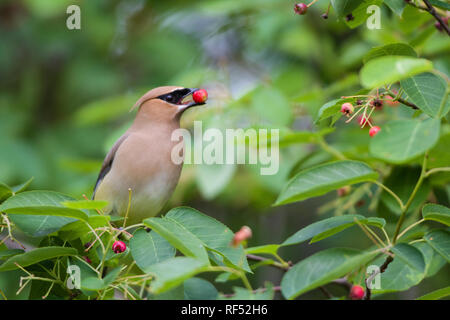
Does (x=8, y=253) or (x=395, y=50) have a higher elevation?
(x=395, y=50)

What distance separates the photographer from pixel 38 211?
2078 mm

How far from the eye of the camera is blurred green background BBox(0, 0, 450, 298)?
4.57m

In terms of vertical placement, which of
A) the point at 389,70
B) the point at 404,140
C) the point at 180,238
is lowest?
the point at 180,238

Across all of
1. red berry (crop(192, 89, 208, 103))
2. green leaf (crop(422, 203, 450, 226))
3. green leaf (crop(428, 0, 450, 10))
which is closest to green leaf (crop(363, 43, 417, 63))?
green leaf (crop(428, 0, 450, 10))

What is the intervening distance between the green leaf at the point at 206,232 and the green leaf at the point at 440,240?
604 millimetres

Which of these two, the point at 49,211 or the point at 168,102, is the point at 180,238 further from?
the point at 168,102

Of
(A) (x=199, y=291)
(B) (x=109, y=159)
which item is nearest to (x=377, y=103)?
(A) (x=199, y=291)

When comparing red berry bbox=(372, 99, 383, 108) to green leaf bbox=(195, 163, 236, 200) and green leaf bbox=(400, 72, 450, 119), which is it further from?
green leaf bbox=(195, 163, 236, 200)

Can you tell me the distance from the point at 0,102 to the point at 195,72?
2841mm

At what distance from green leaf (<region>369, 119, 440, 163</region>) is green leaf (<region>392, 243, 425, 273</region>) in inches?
14.5

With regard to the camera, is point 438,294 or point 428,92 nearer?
point 428,92

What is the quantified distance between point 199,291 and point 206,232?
23cm

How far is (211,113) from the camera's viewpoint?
4.22 m
